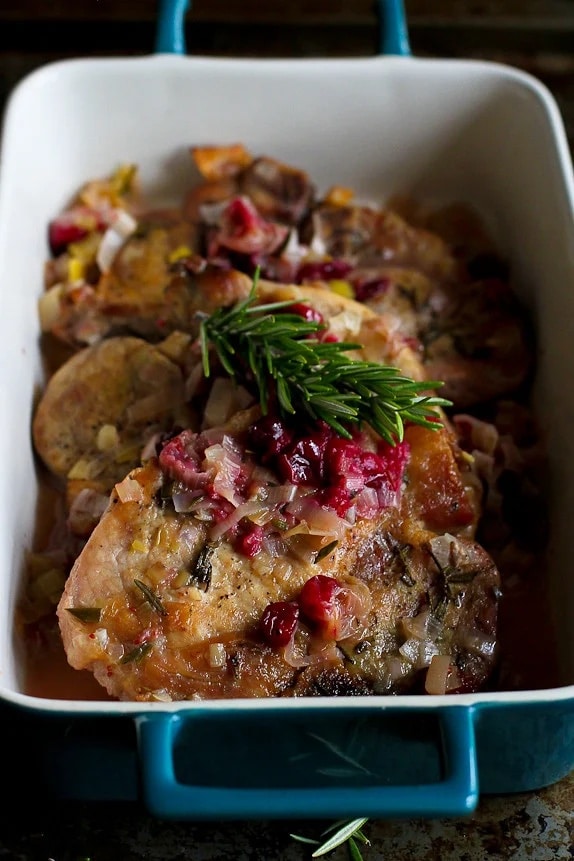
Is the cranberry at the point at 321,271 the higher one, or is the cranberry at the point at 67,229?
the cranberry at the point at 67,229

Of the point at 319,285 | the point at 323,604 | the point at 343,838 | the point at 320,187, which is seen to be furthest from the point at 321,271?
the point at 343,838

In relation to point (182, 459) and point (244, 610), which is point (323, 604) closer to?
point (244, 610)

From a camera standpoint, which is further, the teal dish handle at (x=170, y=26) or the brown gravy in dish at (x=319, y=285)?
the teal dish handle at (x=170, y=26)

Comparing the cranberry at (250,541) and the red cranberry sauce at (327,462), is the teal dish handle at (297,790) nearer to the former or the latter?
the cranberry at (250,541)

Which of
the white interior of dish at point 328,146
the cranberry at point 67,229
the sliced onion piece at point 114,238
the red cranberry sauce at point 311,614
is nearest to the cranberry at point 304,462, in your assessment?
the red cranberry sauce at point 311,614

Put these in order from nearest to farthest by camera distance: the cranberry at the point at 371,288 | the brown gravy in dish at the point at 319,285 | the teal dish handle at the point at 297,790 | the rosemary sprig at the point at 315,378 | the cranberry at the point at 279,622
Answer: the teal dish handle at the point at 297,790 → the cranberry at the point at 279,622 → the rosemary sprig at the point at 315,378 → the brown gravy in dish at the point at 319,285 → the cranberry at the point at 371,288

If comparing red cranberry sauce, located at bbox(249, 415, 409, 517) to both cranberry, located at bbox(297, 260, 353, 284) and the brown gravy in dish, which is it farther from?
cranberry, located at bbox(297, 260, 353, 284)
